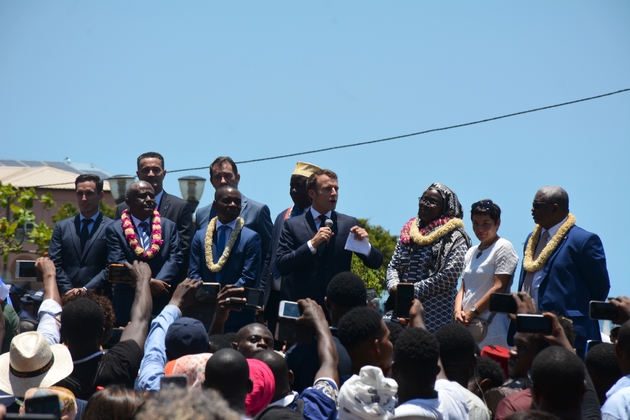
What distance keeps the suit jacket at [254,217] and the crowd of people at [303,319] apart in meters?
0.02

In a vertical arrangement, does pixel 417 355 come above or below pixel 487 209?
below

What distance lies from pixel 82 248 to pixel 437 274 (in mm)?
3613

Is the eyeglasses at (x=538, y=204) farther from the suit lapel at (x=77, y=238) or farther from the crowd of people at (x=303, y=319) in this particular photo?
the suit lapel at (x=77, y=238)

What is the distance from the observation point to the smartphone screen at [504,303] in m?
5.63

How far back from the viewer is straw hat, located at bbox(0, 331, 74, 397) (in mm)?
4570

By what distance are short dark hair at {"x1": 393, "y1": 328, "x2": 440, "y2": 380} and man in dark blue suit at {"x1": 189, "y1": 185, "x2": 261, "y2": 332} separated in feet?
13.7

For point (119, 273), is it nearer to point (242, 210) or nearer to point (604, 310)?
point (242, 210)

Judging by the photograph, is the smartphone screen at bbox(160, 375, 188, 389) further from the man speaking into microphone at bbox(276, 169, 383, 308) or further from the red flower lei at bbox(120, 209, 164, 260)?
the red flower lei at bbox(120, 209, 164, 260)

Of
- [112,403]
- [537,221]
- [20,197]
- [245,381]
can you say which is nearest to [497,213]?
[537,221]

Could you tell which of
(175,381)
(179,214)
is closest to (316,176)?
(179,214)

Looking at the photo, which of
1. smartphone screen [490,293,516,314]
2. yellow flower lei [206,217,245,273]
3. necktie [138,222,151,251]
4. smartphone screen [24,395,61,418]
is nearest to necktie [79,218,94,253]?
necktie [138,222,151,251]

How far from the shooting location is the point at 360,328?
4.80 meters

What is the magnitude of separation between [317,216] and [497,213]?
172 cm

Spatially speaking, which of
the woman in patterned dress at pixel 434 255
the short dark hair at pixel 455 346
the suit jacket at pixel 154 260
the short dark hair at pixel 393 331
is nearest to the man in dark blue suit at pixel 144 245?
the suit jacket at pixel 154 260
